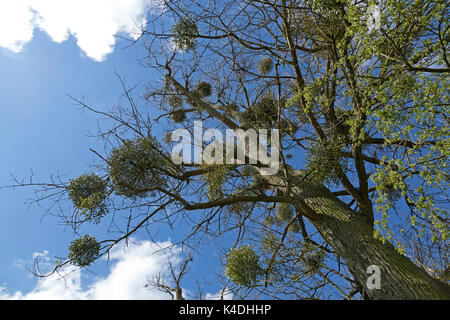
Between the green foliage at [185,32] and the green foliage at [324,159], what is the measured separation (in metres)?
1.94

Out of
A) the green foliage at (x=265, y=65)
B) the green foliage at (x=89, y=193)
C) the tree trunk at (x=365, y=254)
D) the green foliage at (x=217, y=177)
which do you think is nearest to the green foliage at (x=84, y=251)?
the green foliage at (x=89, y=193)

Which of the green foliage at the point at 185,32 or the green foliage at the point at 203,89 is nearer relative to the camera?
the green foliage at the point at 185,32

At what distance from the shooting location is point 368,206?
3.03m

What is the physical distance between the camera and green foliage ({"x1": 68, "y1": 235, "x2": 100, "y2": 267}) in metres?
2.51

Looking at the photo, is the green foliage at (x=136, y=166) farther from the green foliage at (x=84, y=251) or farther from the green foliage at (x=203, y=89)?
the green foliage at (x=203, y=89)

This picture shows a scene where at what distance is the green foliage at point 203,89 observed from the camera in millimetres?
4324

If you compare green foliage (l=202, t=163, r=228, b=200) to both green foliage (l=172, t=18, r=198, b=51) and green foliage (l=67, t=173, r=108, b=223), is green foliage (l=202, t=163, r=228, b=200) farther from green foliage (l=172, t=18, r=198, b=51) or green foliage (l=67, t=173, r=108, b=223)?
green foliage (l=172, t=18, r=198, b=51)

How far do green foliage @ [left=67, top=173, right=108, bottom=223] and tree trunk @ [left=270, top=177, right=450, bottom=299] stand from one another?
1.82 meters

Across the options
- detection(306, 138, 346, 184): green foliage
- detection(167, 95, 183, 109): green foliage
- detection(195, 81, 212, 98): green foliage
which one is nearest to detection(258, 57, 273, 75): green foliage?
detection(195, 81, 212, 98): green foliage

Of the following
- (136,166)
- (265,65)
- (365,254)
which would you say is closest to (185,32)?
(265,65)

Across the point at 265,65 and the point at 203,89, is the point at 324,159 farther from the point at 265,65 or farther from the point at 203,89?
the point at 203,89

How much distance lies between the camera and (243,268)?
276cm

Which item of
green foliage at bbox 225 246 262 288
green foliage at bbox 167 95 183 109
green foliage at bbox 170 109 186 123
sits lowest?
green foliage at bbox 225 246 262 288
